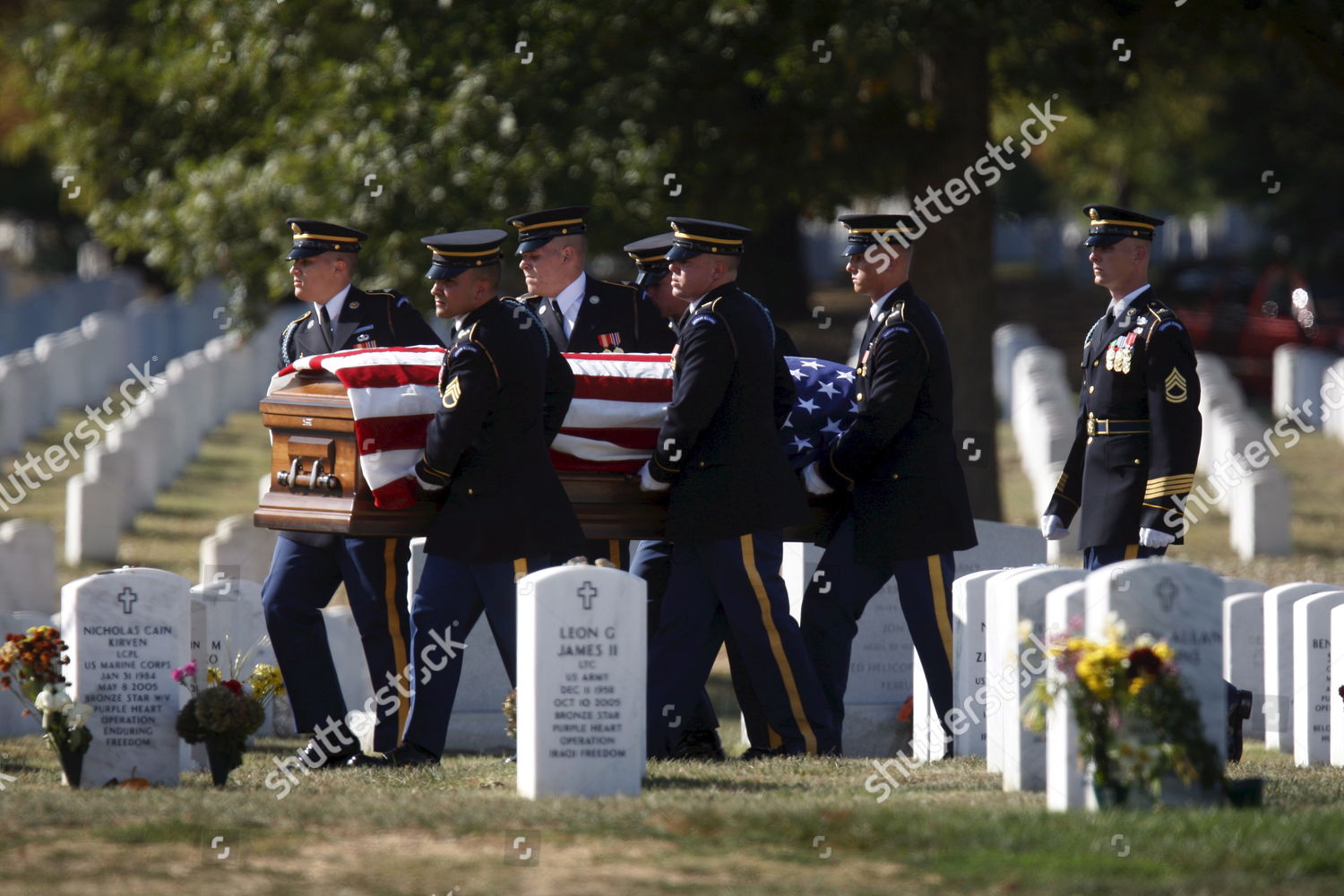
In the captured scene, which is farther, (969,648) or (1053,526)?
(1053,526)

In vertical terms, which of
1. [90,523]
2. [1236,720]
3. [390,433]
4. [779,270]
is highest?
[779,270]

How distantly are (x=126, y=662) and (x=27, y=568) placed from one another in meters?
5.27

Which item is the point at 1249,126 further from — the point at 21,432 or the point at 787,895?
the point at 787,895

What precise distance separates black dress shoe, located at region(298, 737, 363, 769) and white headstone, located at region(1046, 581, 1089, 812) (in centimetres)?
257

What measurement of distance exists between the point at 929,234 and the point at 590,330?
5.17m

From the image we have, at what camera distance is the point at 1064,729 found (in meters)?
5.29

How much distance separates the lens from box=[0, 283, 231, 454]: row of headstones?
56.5 feet

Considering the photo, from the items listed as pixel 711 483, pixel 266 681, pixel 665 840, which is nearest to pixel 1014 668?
pixel 665 840

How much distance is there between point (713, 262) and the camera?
659 centimetres

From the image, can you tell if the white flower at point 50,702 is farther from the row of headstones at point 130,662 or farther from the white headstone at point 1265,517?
A: the white headstone at point 1265,517

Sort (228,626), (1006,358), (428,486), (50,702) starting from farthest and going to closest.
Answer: (1006,358)
(228,626)
(428,486)
(50,702)

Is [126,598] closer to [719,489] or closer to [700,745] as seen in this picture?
[719,489]

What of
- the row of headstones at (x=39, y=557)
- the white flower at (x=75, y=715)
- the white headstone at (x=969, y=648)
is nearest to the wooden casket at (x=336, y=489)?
the white flower at (x=75, y=715)

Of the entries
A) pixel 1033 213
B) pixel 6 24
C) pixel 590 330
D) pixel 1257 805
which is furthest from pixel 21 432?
pixel 1033 213
